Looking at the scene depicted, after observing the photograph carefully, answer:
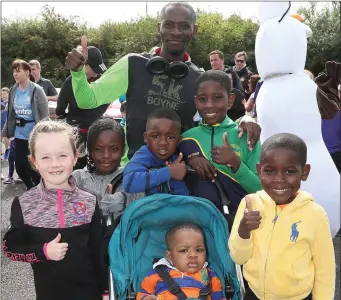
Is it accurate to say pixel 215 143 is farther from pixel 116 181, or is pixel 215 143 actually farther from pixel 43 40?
pixel 43 40

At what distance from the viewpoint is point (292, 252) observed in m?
2.18

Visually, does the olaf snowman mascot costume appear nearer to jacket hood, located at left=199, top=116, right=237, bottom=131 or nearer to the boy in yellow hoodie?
jacket hood, located at left=199, top=116, right=237, bottom=131

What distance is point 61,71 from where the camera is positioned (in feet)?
70.0

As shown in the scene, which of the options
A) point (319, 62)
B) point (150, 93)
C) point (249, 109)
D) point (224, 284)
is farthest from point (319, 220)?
Result: point (319, 62)

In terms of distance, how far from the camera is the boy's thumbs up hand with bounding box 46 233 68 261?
217 centimetres

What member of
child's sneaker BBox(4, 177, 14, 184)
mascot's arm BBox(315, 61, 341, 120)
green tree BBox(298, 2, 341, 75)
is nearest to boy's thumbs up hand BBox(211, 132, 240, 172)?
mascot's arm BBox(315, 61, 341, 120)

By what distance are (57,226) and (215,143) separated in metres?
0.99

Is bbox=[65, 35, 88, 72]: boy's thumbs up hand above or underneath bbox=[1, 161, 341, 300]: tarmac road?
above

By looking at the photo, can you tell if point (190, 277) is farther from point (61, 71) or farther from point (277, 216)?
point (61, 71)

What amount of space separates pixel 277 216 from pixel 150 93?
1.20 meters

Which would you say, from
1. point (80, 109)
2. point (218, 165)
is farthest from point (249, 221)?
point (80, 109)

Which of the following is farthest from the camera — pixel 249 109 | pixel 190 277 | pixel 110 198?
pixel 249 109

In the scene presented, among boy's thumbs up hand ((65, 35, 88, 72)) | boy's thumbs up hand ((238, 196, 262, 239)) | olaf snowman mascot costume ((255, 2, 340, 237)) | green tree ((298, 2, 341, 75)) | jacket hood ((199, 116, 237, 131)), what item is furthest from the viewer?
green tree ((298, 2, 341, 75))

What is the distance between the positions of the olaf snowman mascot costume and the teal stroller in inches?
50.2
